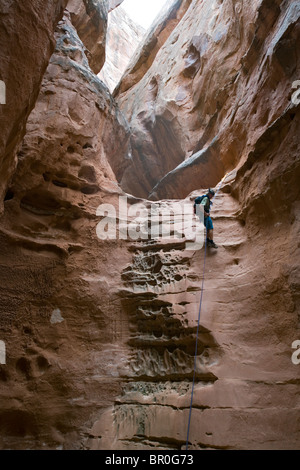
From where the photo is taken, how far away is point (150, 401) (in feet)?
15.6

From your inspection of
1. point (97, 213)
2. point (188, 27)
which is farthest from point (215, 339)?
point (188, 27)

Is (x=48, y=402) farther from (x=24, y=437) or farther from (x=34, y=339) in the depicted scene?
(x=34, y=339)

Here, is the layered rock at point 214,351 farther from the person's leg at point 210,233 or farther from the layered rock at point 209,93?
the layered rock at point 209,93

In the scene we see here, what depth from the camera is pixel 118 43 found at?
36.5 metres

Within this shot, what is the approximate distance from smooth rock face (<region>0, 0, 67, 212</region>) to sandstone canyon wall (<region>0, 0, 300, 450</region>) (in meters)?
0.24

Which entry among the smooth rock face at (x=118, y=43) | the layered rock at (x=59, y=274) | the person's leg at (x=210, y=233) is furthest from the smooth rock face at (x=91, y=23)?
the smooth rock face at (x=118, y=43)

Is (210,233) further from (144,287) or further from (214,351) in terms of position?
(214,351)

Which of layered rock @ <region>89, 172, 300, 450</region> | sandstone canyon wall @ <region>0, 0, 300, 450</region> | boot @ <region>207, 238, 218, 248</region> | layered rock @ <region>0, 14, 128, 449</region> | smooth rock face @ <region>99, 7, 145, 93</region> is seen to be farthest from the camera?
smooth rock face @ <region>99, 7, 145, 93</region>

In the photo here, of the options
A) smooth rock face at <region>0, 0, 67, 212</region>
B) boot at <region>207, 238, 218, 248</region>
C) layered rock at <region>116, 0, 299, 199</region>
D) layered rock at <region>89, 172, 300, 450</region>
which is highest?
layered rock at <region>116, 0, 299, 199</region>

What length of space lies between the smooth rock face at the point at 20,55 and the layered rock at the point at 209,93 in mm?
4043

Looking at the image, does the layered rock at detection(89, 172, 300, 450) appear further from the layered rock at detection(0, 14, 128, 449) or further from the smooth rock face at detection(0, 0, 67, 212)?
the smooth rock face at detection(0, 0, 67, 212)

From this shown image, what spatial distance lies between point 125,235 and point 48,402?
12.1ft

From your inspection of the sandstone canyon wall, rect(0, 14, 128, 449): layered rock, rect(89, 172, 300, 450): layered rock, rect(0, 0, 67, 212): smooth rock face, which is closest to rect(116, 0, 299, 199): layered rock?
the sandstone canyon wall

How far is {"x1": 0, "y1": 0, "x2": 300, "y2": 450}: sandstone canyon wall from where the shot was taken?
4.50 meters
